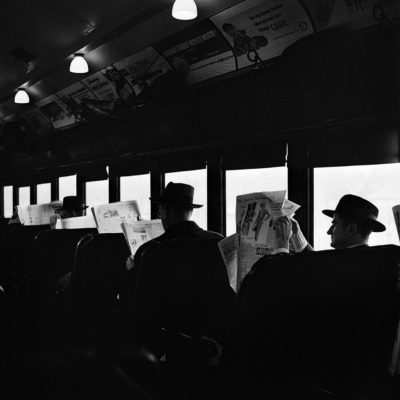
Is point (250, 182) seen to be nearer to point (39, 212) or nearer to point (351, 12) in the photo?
point (351, 12)

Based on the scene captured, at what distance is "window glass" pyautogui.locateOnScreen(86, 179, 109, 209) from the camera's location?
8.07m

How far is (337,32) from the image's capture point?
3.89 metres

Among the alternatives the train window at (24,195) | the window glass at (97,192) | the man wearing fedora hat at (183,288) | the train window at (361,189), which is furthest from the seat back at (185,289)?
the train window at (24,195)

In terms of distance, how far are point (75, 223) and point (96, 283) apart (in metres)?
0.99

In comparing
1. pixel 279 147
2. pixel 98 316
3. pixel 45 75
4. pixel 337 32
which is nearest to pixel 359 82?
pixel 337 32

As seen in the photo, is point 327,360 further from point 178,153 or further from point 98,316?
point 178,153

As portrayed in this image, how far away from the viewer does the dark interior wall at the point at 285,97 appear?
3576 mm

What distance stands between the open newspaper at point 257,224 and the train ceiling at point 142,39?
1.98m

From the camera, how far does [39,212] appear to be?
639cm

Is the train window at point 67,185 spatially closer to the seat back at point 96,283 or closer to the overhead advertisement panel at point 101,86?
the overhead advertisement panel at point 101,86

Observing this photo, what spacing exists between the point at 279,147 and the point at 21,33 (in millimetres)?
4038

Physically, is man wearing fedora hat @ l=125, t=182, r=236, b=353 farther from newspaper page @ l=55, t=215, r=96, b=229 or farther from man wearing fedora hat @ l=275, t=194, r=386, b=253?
newspaper page @ l=55, t=215, r=96, b=229

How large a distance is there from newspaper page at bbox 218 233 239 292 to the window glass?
5541 mm

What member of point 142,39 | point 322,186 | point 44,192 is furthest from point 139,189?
point 44,192
